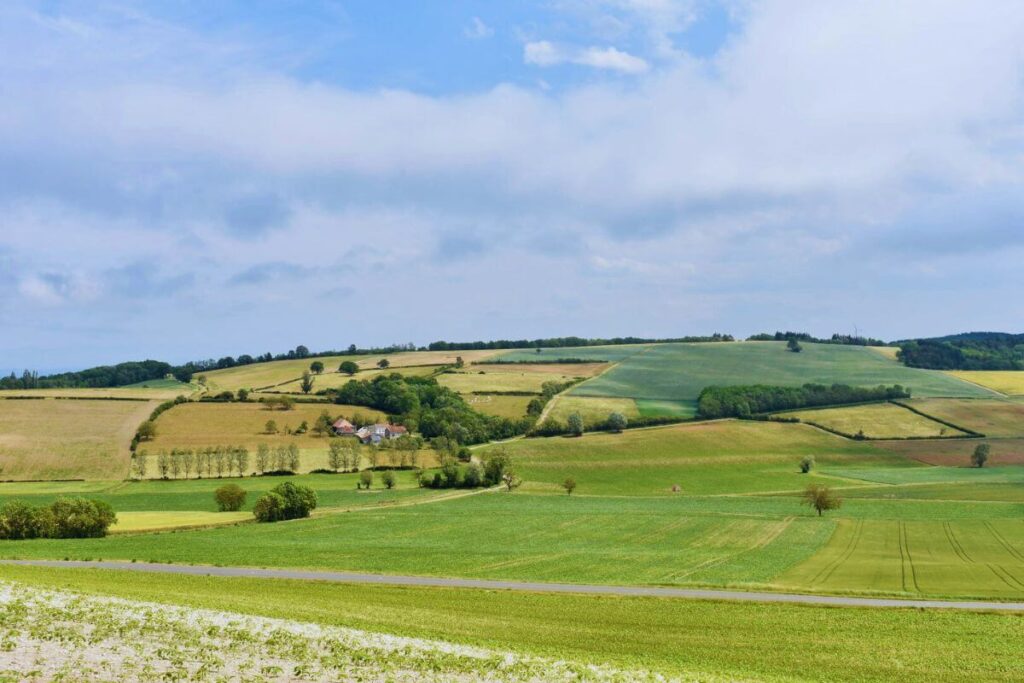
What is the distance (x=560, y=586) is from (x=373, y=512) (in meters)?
44.7

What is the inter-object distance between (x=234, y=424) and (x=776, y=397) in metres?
101

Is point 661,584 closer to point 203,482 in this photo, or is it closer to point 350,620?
point 350,620

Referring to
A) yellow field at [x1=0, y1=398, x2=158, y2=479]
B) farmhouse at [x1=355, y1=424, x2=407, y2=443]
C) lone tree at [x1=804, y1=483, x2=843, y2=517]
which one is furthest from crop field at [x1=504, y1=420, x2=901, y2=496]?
yellow field at [x1=0, y1=398, x2=158, y2=479]

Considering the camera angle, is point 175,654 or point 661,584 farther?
point 661,584

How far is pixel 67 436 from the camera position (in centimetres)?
12681

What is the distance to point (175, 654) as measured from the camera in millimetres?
25109

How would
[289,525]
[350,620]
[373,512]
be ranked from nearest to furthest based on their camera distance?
[350,620] < [289,525] < [373,512]

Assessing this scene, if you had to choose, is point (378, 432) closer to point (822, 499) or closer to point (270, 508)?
point (270, 508)

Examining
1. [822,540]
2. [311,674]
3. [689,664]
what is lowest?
[822,540]

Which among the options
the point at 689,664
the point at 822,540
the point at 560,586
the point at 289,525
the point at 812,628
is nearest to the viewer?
the point at 689,664

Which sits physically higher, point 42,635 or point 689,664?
point 42,635

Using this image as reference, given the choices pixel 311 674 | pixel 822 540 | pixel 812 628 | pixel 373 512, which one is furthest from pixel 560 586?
pixel 373 512

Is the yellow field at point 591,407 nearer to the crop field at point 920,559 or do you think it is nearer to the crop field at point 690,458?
the crop field at point 690,458

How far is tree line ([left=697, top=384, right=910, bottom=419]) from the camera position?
523ft
